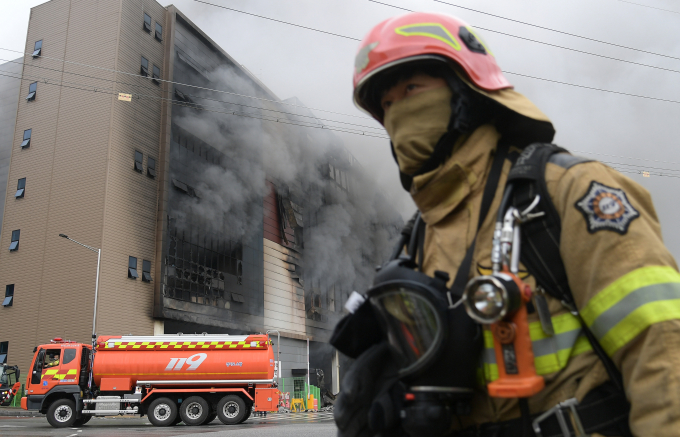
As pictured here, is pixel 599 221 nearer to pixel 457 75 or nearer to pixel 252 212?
pixel 457 75

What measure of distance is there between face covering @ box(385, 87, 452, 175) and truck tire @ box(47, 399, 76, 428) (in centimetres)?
1450

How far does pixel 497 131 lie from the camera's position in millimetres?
1386

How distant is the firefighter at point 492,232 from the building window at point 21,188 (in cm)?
2493

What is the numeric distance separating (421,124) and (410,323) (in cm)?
51

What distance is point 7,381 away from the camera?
19.9m

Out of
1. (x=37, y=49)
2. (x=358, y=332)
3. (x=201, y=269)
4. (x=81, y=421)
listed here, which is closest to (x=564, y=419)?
(x=358, y=332)

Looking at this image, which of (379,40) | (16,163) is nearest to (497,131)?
(379,40)

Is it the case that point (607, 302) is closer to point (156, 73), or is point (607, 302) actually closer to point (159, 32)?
point (156, 73)

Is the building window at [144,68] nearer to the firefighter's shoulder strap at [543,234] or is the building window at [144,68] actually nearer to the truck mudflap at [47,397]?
the truck mudflap at [47,397]

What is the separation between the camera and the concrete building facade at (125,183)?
20797mm

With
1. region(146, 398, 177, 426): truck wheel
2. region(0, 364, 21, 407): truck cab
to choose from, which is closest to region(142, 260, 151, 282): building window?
region(0, 364, 21, 407): truck cab

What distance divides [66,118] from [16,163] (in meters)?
3.10

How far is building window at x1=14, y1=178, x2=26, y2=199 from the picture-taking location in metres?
22.7

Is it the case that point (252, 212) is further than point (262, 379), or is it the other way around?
point (252, 212)
